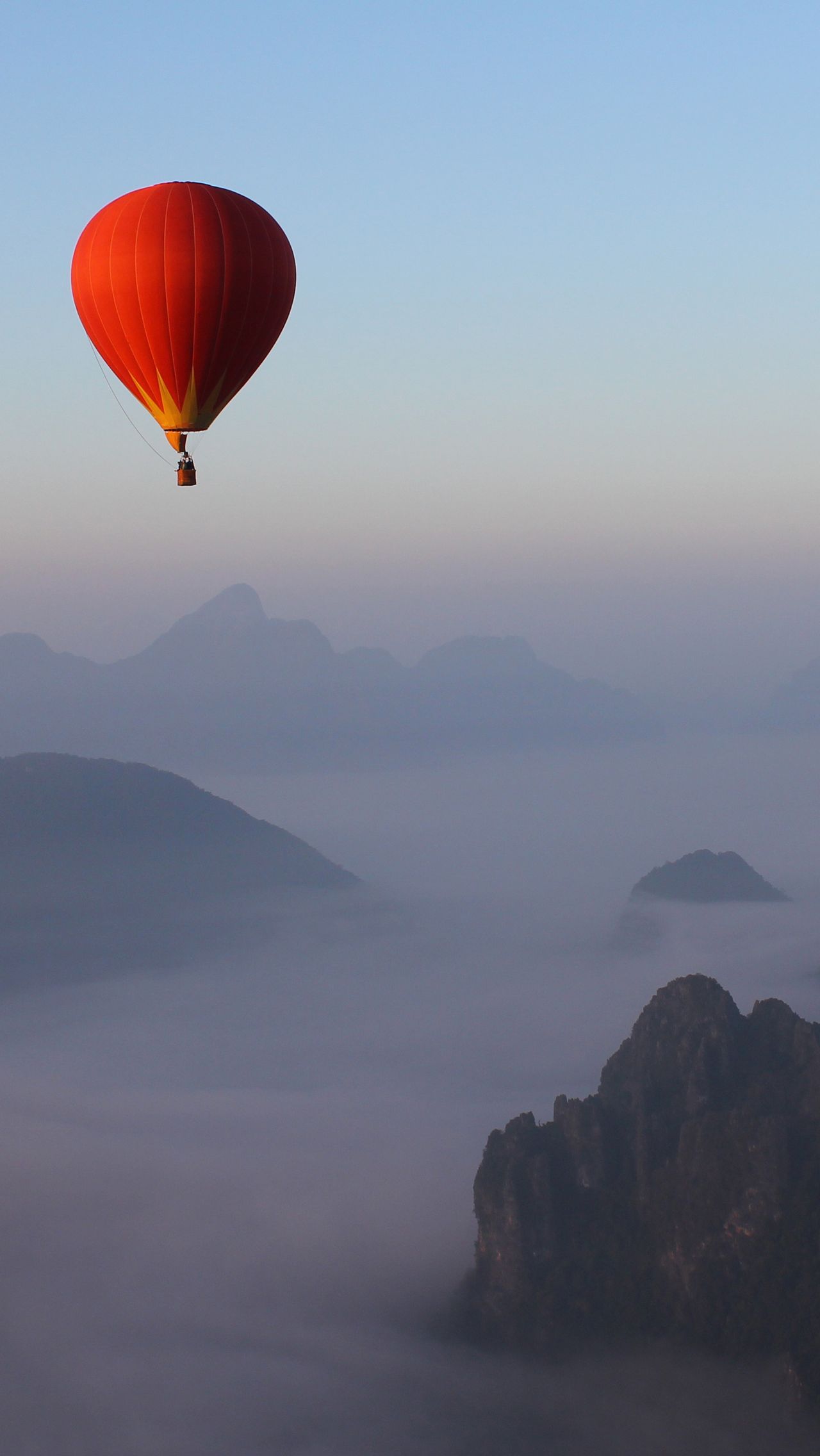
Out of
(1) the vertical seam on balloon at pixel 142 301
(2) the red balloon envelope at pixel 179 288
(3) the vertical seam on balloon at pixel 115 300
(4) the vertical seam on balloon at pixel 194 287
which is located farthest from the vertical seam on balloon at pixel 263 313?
(3) the vertical seam on balloon at pixel 115 300

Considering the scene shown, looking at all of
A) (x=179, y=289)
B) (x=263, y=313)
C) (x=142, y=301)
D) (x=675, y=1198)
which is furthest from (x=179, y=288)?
(x=675, y=1198)

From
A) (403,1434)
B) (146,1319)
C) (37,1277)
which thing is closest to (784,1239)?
(403,1434)

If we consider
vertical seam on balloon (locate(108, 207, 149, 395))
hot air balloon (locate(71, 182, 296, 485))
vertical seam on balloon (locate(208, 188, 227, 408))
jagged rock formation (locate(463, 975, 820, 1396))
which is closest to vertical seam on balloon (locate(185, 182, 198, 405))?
hot air balloon (locate(71, 182, 296, 485))

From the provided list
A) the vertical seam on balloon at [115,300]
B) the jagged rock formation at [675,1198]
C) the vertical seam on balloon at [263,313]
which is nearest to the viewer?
the vertical seam on balloon at [115,300]

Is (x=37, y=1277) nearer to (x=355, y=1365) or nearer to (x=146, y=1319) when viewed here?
(x=146, y=1319)

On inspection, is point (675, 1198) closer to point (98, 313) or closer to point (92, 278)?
point (98, 313)

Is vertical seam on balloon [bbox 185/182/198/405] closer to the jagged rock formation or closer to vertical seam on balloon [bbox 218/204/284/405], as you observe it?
vertical seam on balloon [bbox 218/204/284/405]

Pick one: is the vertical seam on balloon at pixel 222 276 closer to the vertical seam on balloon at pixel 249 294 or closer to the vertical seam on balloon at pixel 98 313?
the vertical seam on balloon at pixel 249 294
